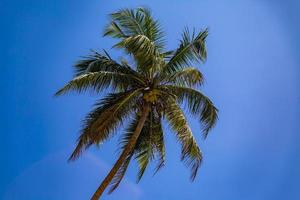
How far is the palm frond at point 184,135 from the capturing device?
1884 cm

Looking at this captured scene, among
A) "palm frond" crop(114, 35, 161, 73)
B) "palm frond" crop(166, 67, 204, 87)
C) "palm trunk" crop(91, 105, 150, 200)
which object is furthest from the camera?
"palm frond" crop(166, 67, 204, 87)

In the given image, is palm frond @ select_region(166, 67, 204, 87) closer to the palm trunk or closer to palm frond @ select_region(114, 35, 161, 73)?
palm frond @ select_region(114, 35, 161, 73)

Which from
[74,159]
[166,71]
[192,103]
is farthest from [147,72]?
[74,159]

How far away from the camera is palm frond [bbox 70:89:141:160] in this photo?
1823cm

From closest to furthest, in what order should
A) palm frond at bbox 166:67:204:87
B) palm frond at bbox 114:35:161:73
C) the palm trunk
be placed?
the palm trunk, palm frond at bbox 114:35:161:73, palm frond at bbox 166:67:204:87

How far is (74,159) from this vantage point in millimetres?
18219

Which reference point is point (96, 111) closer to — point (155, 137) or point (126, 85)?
point (126, 85)

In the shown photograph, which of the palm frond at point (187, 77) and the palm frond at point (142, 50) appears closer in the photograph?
the palm frond at point (142, 50)

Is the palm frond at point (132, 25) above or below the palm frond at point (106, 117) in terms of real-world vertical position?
above

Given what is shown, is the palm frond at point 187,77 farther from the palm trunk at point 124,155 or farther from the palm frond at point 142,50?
the palm trunk at point 124,155

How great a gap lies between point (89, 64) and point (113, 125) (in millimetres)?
2558

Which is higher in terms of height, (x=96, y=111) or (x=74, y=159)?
(x=96, y=111)

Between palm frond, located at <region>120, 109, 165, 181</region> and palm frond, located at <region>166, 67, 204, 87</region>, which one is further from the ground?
palm frond, located at <region>166, 67, 204, 87</region>

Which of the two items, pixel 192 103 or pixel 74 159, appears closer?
pixel 74 159
